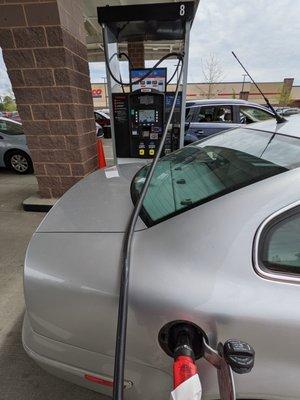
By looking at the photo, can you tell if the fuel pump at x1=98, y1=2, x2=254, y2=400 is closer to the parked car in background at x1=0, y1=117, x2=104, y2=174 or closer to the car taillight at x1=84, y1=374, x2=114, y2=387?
the car taillight at x1=84, y1=374, x2=114, y2=387

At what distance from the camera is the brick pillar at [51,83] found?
3.36m

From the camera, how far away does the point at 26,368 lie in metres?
1.87

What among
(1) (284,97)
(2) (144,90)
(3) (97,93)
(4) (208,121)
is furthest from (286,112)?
(3) (97,93)

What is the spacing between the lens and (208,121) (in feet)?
22.2

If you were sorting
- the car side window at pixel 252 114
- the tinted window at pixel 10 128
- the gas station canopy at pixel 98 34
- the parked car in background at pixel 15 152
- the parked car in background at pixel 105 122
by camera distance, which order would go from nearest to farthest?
the parked car in background at pixel 15 152
the tinted window at pixel 10 128
the gas station canopy at pixel 98 34
the car side window at pixel 252 114
the parked car in background at pixel 105 122

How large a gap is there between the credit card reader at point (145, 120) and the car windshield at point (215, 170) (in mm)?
2062

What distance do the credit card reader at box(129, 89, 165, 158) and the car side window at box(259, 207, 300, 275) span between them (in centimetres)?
306

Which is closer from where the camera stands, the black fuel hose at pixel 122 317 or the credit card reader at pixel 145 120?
the black fuel hose at pixel 122 317

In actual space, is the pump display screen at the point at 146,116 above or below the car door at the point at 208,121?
above

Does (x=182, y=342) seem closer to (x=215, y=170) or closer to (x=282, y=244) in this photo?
(x=282, y=244)

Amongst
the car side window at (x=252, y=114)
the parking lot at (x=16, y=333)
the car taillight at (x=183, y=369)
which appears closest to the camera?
the car taillight at (x=183, y=369)

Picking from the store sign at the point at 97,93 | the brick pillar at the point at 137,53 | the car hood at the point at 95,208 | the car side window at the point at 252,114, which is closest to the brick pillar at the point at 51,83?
the car hood at the point at 95,208

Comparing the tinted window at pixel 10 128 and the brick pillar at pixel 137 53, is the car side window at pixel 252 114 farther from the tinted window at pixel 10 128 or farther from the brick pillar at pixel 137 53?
the tinted window at pixel 10 128

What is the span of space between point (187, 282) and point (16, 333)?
5.54ft
